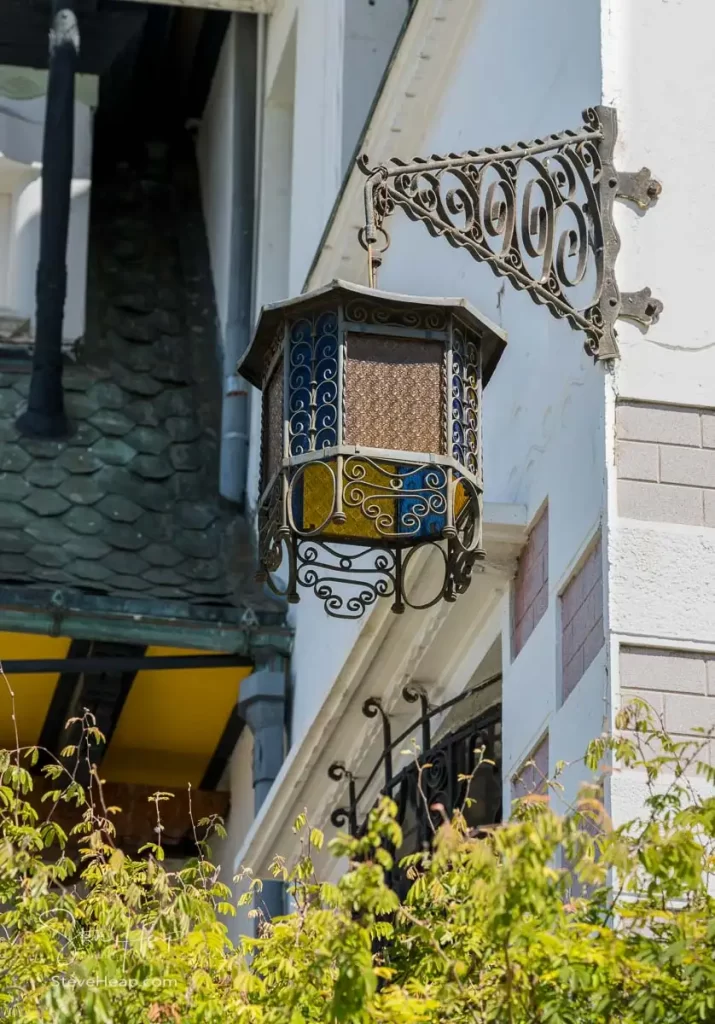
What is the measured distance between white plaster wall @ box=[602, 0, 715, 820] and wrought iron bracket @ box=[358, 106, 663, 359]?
0.23 feet

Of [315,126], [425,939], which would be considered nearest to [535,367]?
[425,939]

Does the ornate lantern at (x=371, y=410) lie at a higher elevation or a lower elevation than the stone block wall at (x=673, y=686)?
higher

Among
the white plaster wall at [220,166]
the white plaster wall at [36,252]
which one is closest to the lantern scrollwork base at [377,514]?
the white plaster wall at [36,252]

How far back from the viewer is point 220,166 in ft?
46.0

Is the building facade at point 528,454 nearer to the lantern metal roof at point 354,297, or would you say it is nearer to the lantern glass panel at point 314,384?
the lantern metal roof at point 354,297

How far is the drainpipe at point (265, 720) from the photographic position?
11.4 meters

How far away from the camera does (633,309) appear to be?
6.97 m

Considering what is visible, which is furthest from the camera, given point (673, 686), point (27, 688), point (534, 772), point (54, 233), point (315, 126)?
point (54, 233)

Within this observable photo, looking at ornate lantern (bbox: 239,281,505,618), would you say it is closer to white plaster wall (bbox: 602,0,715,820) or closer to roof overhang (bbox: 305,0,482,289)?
white plaster wall (bbox: 602,0,715,820)

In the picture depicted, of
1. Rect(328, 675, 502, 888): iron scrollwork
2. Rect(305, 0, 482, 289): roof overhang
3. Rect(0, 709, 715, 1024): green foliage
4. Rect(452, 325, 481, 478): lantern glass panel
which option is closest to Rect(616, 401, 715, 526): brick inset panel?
Rect(452, 325, 481, 478): lantern glass panel

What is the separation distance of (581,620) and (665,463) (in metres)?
0.50

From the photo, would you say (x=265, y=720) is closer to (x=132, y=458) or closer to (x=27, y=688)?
(x=27, y=688)

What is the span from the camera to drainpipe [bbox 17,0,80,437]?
12492mm

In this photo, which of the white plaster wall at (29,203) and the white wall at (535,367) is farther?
the white plaster wall at (29,203)
